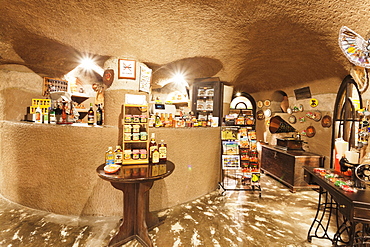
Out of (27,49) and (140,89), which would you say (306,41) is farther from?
(27,49)

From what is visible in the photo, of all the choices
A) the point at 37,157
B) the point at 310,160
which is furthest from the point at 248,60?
the point at 37,157

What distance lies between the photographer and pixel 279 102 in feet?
19.2

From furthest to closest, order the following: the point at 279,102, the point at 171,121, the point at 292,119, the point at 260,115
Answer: the point at 260,115, the point at 279,102, the point at 292,119, the point at 171,121

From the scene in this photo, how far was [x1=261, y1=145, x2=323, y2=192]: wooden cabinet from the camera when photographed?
3852 mm

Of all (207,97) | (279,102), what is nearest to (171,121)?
(207,97)

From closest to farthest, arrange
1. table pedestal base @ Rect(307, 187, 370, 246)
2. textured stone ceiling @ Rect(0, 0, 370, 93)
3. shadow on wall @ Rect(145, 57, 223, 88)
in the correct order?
1. table pedestal base @ Rect(307, 187, 370, 246)
2. textured stone ceiling @ Rect(0, 0, 370, 93)
3. shadow on wall @ Rect(145, 57, 223, 88)

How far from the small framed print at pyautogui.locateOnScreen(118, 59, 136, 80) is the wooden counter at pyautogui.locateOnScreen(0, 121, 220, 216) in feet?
2.78

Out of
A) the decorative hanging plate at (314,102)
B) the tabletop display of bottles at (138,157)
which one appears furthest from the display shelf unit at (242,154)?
the decorative hanging plate at (314,102)

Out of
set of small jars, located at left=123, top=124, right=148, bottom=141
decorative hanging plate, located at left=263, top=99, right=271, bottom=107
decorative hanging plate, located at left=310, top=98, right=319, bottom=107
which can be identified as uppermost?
decorative hanging plate, located at left=263, top=99, right=271, bottom=107

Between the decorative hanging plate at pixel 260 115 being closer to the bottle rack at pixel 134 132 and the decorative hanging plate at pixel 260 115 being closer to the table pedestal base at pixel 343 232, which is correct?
the table pedestal base at pixel 343 232

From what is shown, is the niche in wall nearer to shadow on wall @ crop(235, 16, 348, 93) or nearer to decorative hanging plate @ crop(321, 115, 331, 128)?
shadow on wall @ crop(235, 16, 348, 93)

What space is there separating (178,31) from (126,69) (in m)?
1.00

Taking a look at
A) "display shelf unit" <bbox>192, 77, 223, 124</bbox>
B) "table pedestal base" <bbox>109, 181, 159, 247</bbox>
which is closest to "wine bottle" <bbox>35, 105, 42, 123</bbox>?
Answer: "table pedestal base" <bbox>109, 181, 159, 247</bbox>

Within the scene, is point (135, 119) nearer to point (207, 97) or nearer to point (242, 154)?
point (207, 97)
